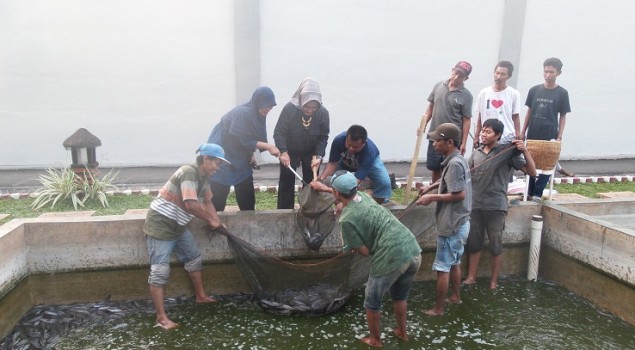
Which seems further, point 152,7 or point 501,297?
point 152,7

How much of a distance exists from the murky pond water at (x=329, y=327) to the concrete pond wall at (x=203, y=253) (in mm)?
176

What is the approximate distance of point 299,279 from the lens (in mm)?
4891

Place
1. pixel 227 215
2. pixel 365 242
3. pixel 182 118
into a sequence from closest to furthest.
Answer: pixel 365 242, pixel 227 215, pixel 182 118

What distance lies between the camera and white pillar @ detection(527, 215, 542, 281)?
568 cm

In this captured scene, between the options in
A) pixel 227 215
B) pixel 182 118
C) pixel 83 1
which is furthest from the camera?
pixel 182 118

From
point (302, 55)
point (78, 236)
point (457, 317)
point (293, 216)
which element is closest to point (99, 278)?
point (78, 236)

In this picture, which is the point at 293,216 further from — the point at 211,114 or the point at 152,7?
the point at 152,7

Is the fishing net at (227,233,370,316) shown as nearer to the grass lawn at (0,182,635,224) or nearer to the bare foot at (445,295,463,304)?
the bare foot at (445,295,463,304)

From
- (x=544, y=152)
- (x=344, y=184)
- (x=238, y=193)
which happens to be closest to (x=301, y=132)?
(x=238, y=193)

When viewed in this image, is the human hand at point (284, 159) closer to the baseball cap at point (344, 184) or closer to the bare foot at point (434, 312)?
the baseball cap at point (344, 184)

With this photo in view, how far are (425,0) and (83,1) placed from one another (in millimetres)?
5599

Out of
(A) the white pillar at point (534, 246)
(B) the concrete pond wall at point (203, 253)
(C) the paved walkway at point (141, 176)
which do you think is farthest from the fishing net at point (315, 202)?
(C) the paved walkway at point (141, 176)

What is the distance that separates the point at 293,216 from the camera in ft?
17.7

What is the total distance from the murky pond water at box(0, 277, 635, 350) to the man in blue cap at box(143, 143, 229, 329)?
0.33 m
